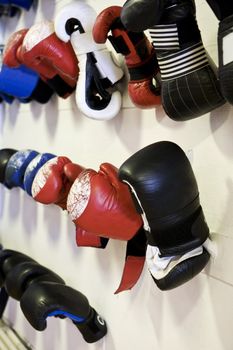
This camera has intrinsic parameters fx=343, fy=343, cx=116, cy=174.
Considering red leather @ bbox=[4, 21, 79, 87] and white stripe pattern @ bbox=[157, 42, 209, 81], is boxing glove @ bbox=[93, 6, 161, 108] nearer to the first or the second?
white stripe pattern @ bbox=[157, 42, 209, 81]

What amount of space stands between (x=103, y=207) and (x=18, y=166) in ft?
2.12

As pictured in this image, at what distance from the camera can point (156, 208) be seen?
0.64 metres

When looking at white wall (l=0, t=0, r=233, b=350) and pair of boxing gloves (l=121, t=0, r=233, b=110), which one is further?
white wall (l=0, t=0, r=233, b=350)

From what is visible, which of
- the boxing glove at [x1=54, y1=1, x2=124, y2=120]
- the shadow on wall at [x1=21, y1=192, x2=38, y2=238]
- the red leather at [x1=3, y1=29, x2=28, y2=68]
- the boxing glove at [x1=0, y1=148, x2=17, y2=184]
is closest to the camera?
the boxing glove at [x1=54, y1=1, x2=124, y2=120]

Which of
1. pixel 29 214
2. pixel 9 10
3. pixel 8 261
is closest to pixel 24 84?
pixel 9 10

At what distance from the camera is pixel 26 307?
0.97 metres

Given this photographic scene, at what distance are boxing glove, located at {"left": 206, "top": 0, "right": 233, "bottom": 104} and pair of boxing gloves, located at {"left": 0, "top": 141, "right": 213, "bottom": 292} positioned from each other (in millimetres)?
163

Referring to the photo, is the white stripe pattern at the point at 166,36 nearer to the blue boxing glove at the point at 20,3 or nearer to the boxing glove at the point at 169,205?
the boxing glove at the point at 169,205

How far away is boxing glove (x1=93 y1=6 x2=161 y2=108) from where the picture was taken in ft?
2.43

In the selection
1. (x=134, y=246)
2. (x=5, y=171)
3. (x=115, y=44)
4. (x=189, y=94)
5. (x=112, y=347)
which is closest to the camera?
(x=189, y=94)

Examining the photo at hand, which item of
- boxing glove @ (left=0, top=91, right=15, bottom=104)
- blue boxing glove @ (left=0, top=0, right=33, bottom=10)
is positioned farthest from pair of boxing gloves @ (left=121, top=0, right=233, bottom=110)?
boxing glove @ (left=0, top=91, right=15, bottom=104)

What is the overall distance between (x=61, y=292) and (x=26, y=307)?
106mm

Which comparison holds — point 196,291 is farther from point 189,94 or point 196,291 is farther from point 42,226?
point 42,226

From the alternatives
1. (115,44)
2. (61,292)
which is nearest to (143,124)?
(115,44)
